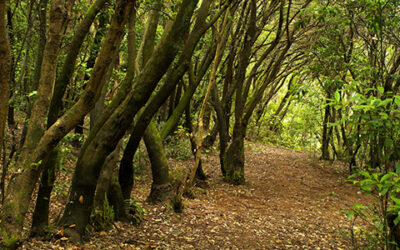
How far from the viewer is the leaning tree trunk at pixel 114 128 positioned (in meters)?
3.61

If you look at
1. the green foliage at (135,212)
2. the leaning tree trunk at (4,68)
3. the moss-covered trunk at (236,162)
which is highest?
the leaning tree trunk at (4,68)

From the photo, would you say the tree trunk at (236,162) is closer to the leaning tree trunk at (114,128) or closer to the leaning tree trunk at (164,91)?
the leaning tree trunk at (164,91)

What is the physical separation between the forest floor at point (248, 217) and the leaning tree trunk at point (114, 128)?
36 centimetres

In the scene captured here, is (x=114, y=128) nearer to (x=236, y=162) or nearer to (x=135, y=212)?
(x=135, y=212)

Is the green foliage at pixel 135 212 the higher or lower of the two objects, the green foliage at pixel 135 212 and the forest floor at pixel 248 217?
the higher

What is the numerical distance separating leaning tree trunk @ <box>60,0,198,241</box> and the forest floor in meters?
0.36

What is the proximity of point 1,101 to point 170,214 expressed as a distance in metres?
3.96

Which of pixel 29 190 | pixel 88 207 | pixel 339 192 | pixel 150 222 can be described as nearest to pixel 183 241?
pixel 150 222

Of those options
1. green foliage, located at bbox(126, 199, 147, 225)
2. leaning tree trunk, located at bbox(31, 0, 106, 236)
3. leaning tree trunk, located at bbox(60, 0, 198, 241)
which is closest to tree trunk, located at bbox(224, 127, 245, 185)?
green foliage, located at bbox(126, 199, 147, 225)

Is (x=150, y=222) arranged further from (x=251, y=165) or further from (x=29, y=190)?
(x=251, y=165)

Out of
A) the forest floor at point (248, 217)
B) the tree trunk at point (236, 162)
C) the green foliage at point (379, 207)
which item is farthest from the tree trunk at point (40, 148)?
the tree trunk at point (236, 162)

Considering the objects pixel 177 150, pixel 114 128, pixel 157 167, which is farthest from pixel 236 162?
pixel 114 128

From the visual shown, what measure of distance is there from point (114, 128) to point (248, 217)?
3.96 metres

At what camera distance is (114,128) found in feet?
12.3
